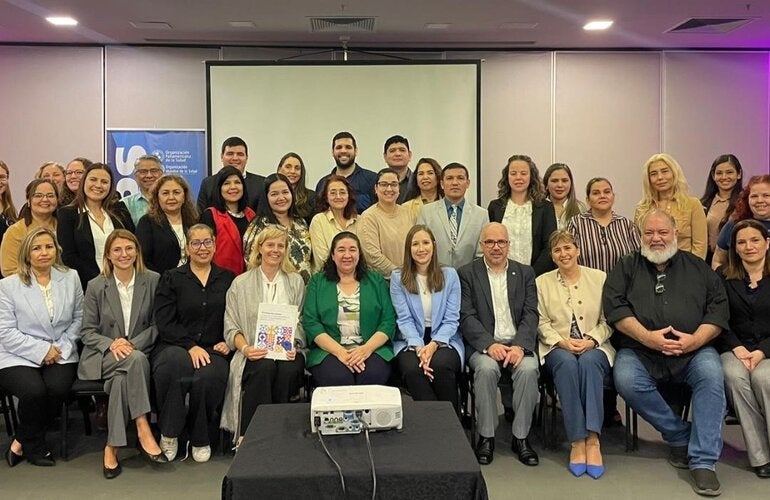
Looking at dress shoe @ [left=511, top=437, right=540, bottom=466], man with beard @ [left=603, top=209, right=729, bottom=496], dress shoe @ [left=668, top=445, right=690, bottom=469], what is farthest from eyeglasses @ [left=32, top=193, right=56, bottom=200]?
dress shoe @ [left=668, top=445, right=690, bottom=469]

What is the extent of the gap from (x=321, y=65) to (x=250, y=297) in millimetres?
3756

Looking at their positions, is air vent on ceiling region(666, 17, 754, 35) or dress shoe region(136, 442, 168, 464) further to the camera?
air vent on ceiling region(666, 17, 754, 35)

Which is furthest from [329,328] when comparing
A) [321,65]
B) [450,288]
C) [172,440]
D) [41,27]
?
[41,27]

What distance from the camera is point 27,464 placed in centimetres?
362

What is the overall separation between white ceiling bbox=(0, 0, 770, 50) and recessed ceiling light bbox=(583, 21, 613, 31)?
0.24 ft

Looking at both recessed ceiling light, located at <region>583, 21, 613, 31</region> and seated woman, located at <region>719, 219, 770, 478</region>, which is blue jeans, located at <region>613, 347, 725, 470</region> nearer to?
seated woman, located at <region>719, 219, 770, 478</region>

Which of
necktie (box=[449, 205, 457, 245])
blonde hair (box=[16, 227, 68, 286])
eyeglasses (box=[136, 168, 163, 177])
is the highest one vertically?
eyeglasses (box=[136, 168, 163, 177])

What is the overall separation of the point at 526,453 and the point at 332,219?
5.89ft

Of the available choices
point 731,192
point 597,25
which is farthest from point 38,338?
point 597,25

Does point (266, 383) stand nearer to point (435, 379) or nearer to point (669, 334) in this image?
point (435, 379)

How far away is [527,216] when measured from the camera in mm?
4348

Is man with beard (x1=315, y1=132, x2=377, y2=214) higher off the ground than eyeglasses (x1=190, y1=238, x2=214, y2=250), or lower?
higher

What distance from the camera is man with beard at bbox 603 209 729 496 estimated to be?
11.4 ft

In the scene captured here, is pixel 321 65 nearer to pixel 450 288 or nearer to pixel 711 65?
pixel 450 288
